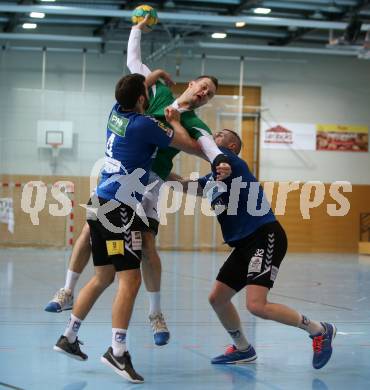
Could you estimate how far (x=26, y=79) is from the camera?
73.6 feet

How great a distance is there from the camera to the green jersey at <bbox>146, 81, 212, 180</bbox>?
228 inches

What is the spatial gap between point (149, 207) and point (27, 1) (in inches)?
549

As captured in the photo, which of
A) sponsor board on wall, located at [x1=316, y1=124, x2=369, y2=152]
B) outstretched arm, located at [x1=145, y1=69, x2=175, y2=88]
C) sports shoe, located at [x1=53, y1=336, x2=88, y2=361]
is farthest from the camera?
sponsor board on wall, located at [x1=316, y1=124, x2=369, y2=152]

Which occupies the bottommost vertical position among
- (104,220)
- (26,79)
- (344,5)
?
(104,220)

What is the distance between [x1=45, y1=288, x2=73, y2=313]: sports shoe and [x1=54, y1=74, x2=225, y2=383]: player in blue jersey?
2.86 feet

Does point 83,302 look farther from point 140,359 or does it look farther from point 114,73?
→ point 114,73

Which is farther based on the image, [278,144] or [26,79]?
[278,144]

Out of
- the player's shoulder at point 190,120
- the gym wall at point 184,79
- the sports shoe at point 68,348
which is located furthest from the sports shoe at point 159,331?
the gym wall at point 184,79

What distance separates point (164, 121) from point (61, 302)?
1742 millimetres

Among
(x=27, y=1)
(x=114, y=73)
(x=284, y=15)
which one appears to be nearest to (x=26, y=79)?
(x=114, y=73)

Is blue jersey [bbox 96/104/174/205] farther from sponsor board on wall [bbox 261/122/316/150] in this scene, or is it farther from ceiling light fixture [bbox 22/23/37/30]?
sponsor board on wall [bbox 261/122/316/150]

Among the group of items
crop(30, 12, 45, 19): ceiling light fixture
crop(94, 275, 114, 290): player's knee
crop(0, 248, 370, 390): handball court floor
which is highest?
crop(30, 12, 45, 19): ceiling light fixture

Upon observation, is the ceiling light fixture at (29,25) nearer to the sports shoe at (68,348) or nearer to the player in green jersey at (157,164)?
the player in green jersey at (157,164)

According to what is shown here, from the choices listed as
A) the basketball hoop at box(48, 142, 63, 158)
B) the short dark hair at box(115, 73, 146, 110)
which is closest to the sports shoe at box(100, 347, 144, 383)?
the short dark hair at box(115, 73, 146, 110)
